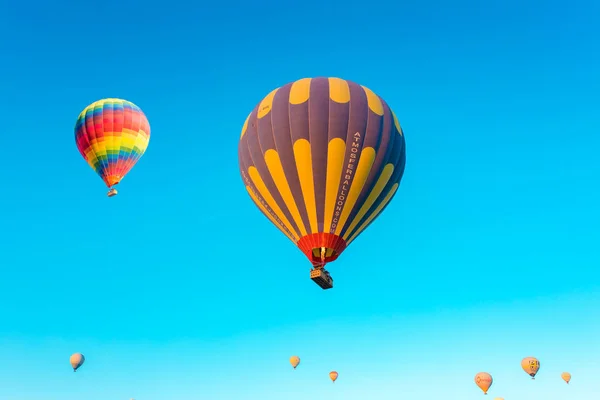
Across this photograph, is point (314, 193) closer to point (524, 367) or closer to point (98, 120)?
point (98, 120)

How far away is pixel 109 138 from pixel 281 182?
19.5m

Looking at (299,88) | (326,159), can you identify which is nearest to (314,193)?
(326,159)

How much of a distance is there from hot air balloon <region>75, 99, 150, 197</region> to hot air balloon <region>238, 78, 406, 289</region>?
56.1ft

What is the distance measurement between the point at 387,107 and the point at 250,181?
6.65 meters

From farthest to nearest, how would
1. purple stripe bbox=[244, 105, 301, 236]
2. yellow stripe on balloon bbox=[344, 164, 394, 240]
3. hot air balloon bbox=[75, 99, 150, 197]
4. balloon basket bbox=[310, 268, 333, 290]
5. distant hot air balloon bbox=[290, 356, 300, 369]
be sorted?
distant hot air balloon bbox=[290, 356, 300, 369] → hot air balloon bbox=[75, 99, 150, 197] → purple stripe bbox=[244, 105, 301, 236] → yellow stripe on balloon bbox=[344, 164, 394, 240] → balloon basket bbox=[310, 268, 333, 290]

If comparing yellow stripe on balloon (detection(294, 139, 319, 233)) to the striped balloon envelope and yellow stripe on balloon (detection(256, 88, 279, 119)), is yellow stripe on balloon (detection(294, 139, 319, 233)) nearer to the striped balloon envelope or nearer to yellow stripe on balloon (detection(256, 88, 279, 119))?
the striped balloon envelope

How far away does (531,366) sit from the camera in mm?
43781

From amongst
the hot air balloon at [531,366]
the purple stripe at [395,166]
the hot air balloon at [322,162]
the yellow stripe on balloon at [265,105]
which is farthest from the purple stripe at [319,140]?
the hot air balloon at [531,366]

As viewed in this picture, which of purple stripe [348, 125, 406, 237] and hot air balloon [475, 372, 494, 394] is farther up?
purple stripe [348, 125, 406, 237]

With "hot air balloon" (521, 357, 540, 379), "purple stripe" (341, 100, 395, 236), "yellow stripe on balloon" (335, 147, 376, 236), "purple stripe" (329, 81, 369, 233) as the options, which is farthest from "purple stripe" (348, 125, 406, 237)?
"hot air balloon" (521, 357, 540, 379)

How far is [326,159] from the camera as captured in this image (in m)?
20.6

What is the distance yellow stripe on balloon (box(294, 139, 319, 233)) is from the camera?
20.4 m

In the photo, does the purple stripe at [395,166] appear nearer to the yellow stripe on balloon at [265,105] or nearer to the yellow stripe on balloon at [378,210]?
the yellow stripe on balloon at [378,210]

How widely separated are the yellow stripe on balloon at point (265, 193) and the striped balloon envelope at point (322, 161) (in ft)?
0.14
